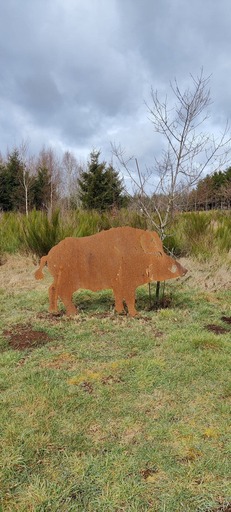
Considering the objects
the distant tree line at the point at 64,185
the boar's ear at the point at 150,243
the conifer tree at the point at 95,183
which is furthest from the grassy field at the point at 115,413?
the conifer tree at the point at 95,183

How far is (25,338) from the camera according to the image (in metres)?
3.58

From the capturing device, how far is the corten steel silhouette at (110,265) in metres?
4.07

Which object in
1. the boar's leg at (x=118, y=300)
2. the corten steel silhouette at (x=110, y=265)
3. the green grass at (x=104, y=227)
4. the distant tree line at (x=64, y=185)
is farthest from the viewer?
the distant tree line at (x=64, y=185)

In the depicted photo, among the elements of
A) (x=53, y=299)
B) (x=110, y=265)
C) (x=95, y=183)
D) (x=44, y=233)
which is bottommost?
(x=53, y=299)

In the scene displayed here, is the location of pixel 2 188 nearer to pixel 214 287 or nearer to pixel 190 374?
pixel 214 287

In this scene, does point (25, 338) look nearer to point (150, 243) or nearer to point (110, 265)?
point (110, 265)

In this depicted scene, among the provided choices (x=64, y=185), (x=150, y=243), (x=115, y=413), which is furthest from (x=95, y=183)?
(x=115, y=413)

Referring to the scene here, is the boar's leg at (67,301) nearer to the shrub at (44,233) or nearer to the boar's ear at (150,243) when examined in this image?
the boar's ear at (150,243)

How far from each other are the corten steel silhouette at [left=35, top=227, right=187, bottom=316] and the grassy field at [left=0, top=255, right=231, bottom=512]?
40cm

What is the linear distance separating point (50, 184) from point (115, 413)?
30.1 metres

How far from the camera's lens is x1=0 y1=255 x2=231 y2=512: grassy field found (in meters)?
1.66

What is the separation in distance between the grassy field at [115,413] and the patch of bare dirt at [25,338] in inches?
0.4

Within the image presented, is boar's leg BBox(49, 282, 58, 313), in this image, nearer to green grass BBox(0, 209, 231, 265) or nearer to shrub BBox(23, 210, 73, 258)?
green grass BBox(0, 209, 231, 265)

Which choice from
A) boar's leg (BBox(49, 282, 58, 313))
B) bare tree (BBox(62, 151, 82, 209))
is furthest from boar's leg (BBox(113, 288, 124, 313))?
bare tree (BBox(62, 151, 82, 209))
